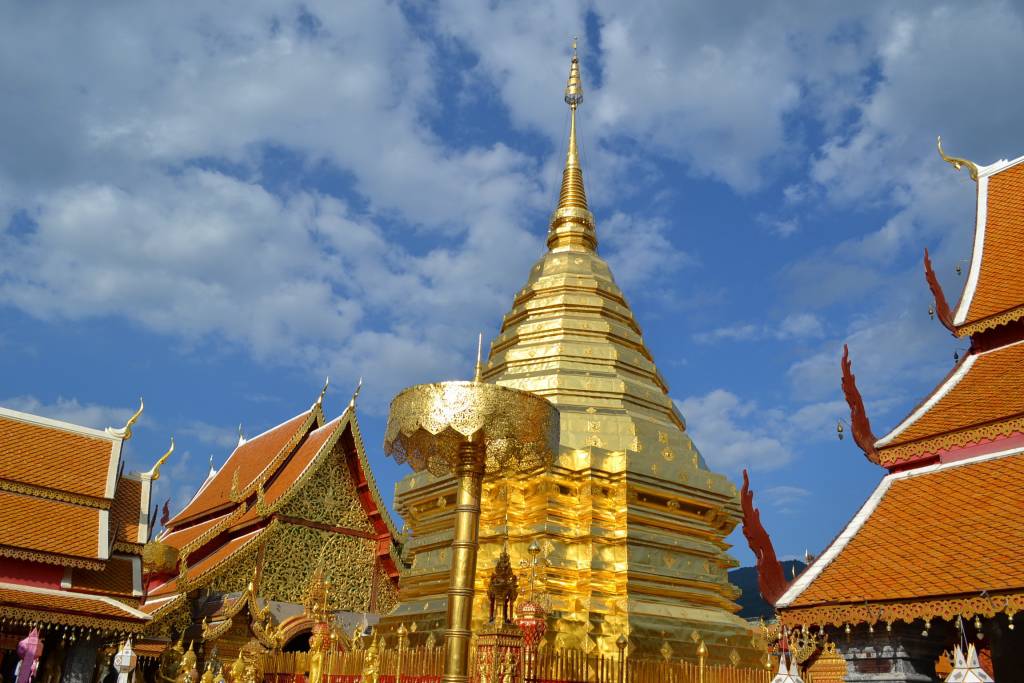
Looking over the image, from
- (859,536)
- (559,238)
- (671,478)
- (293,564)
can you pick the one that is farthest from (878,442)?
(293,564)

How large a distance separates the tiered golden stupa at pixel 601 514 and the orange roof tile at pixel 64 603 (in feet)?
12.2

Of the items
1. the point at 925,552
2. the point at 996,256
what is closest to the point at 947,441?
the point at 925,552

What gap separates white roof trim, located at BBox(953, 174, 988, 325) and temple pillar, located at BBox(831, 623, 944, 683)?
3552mm

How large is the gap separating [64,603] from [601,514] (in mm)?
7510

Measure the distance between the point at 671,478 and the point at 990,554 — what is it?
6.86 metres

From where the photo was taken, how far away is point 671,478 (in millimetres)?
12633

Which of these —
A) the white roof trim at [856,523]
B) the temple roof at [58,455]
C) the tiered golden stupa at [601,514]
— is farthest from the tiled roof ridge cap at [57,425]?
the white roof trim at [856,523]

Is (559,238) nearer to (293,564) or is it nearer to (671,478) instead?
(671,478)

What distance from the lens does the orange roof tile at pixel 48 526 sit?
1191cm

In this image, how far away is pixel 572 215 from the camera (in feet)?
56.9

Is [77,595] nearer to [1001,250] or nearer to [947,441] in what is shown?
[947,441]

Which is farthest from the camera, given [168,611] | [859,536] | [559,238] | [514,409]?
[559,238]

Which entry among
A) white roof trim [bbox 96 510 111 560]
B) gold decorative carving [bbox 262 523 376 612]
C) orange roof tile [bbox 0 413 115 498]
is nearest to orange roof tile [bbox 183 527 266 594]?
gold decorative carving [bbox 262 523 376 612]

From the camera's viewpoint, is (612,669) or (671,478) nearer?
(612,669)
